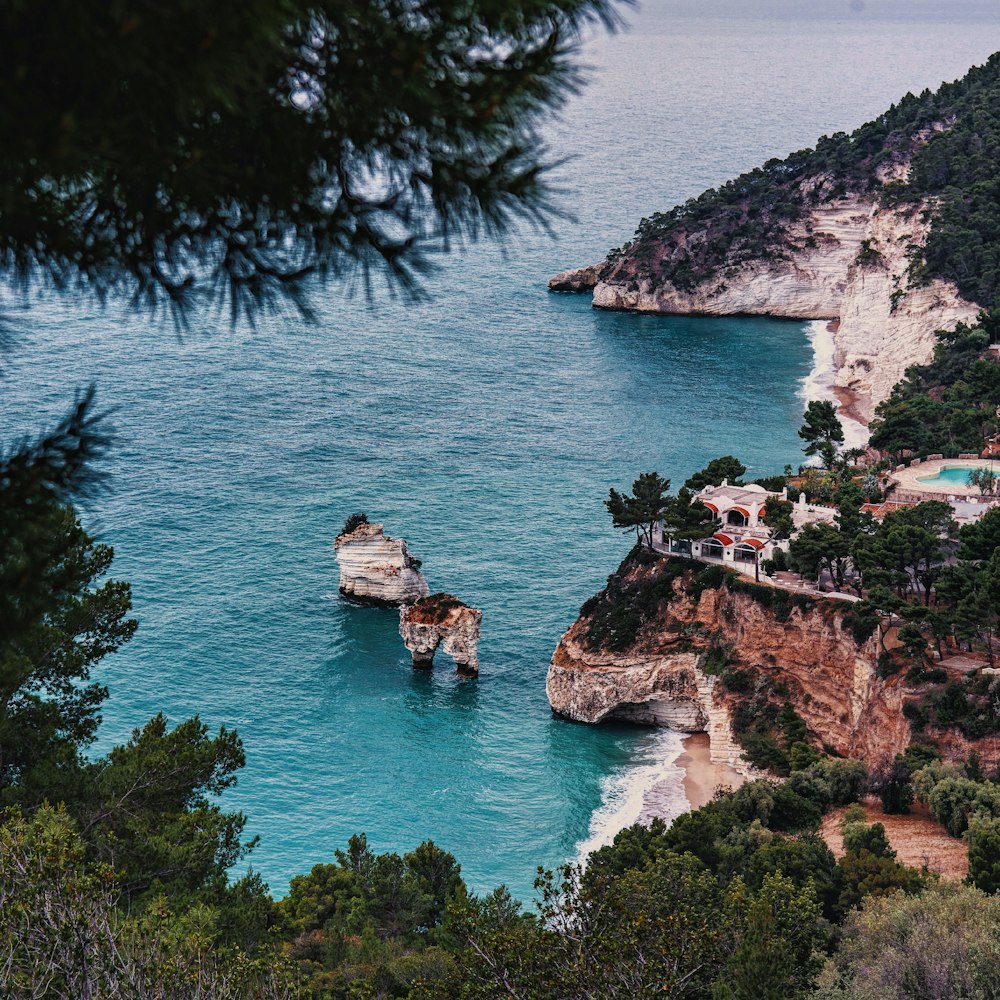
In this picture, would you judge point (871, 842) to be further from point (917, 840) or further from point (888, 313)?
point (888, 313)

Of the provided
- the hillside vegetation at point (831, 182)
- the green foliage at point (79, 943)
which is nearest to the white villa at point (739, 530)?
the green foliage at point (79, 943)

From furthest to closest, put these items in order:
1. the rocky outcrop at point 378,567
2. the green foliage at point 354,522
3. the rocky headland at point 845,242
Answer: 1. the rocky headland at point 845,242
2. the green foliage at point 354,522
3. the rocky outcrop at point 378,567

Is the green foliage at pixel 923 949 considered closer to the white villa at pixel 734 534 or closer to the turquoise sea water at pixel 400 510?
the turquoise sea water at pixel 400 510

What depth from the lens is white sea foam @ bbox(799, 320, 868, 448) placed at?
81025 millimetres

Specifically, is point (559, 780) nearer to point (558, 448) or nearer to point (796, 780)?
point (796, 780)

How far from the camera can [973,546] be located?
44375 millimetres

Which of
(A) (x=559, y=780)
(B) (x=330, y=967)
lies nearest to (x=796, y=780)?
(A) (x=559, y=780)

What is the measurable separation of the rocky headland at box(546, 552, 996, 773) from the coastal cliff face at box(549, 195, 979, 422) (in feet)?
132

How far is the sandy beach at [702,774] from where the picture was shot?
44844 millimetres

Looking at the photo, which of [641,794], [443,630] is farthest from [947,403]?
[641,794]

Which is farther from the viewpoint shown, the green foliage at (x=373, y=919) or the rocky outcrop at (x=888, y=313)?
the rocky outcrop at (x=888, y=313)

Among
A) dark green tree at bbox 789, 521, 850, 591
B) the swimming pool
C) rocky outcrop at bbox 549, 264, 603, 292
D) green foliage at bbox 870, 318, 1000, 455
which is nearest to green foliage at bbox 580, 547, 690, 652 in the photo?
dark green tree at bbox 789, 521, 850, 591

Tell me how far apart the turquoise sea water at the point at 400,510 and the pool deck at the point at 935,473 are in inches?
536

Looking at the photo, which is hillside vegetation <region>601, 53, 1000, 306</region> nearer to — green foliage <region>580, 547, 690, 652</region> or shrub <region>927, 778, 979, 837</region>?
green foliage <region>580, 547, 690, 652</region>
